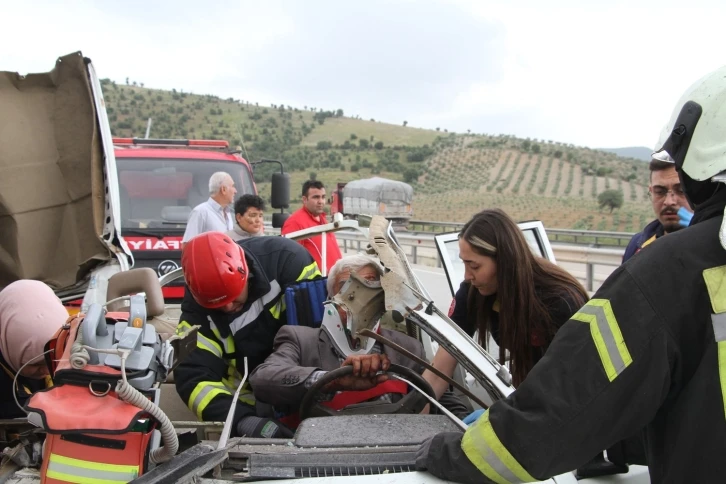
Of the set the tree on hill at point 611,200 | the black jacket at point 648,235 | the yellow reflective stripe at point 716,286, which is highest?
the yellow reflective stripe at point 716,286

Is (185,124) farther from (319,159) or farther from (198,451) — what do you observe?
(198,451)

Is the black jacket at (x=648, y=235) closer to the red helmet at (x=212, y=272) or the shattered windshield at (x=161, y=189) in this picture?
the red helmet at (x=212, y=272)

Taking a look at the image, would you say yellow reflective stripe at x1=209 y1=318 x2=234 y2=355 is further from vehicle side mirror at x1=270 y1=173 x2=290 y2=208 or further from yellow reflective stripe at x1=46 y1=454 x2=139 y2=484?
vehicle side mirror at x1=270 y1=173 x2=290 y2=208

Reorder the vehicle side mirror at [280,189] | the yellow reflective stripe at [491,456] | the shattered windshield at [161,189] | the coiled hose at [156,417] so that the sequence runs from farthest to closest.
Answer: 1. the vehicle side mirror at [280,189]
2. the shattered windshield at [161,189]
3. the coiled hose at [156,417]
4. the yellow reflective stripe at [491,456]

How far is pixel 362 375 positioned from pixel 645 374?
1.45m

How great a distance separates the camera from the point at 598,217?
36531 millimetres

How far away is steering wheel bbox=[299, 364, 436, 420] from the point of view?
2.65 meters

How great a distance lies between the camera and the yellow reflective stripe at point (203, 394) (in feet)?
9.87

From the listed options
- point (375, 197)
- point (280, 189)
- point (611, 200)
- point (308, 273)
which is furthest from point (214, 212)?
point (611, 200)

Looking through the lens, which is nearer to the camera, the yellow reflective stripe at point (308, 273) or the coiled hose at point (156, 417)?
the coiled hose at point (156, 417)

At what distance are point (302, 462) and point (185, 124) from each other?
6482cm

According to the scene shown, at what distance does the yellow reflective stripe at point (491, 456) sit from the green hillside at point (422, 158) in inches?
1480

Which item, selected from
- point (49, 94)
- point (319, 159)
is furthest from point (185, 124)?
point (49, 94)

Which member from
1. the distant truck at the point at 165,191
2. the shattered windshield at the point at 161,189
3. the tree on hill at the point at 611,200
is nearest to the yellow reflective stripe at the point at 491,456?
the distant truck at the point at 165,191
